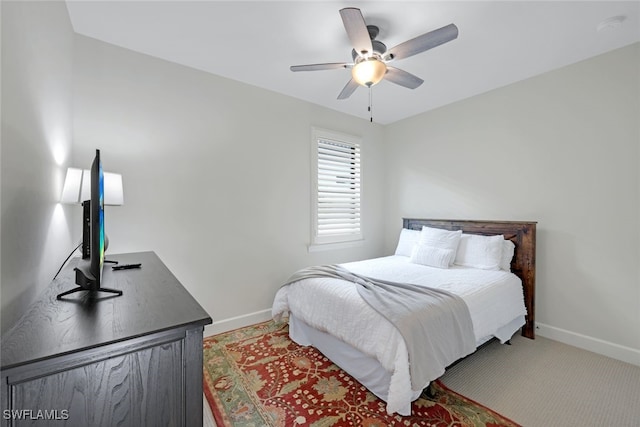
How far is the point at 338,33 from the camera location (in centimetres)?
213

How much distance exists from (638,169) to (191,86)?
4.12 m

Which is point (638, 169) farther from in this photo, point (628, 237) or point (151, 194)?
point (151, 194)

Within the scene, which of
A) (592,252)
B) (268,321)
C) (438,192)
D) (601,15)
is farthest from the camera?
(438,192)

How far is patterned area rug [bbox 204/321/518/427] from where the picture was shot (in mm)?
1663

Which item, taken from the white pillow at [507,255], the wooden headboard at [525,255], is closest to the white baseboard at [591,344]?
the wooden headboard at [525,255]

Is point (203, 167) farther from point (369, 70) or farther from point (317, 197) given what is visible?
point (369, 70)

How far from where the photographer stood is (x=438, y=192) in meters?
3.72

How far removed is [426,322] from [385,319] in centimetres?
27

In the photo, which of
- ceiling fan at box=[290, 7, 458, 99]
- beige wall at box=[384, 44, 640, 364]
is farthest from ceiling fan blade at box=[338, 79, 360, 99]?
beige wall at box=[384, 44, 640, 364]

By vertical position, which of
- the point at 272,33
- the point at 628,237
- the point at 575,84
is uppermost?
the point at 272,33

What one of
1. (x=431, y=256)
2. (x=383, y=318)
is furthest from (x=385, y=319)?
(x=431, y=256)

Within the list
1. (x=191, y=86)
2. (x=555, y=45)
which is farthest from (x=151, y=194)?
(x=555, y=45)

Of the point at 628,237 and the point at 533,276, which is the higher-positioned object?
the point at 628,237

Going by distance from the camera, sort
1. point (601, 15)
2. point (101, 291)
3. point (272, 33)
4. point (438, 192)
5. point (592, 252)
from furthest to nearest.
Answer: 1. point (438, 192)
2. point (592, 252)
3. point (272, 33)
4. point (601, 15)
5. point (101, 291)
